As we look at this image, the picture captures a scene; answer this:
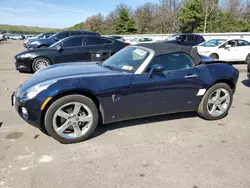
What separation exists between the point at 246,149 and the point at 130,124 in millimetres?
1855

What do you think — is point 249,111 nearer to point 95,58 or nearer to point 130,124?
point 130,124

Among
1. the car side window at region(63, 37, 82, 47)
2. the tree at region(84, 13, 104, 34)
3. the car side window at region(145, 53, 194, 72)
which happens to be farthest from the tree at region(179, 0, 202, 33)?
the car side window at region(145, 53, 194, 72)

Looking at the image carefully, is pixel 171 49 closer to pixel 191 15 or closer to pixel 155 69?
pixel 155 69

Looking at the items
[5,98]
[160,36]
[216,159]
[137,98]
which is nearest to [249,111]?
[216,159]

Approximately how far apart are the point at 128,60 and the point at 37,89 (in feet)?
5.19

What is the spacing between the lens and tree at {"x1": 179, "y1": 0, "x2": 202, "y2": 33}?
1515 inches

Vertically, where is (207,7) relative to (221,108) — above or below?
above

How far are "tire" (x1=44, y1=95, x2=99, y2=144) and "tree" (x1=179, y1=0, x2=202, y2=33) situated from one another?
39.0 m

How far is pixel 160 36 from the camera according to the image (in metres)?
31.8

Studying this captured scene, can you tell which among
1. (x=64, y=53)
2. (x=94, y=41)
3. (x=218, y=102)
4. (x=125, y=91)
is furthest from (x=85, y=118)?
(x=94, y=41)

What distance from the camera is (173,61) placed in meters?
4.10

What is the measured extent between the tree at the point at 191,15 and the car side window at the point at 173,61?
123ft

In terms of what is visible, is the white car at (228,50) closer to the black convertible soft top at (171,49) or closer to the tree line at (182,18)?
the black convertible soft top at (171,49)

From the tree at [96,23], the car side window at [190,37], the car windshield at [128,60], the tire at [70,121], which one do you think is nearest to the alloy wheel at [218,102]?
the car windshield at [128,60]
